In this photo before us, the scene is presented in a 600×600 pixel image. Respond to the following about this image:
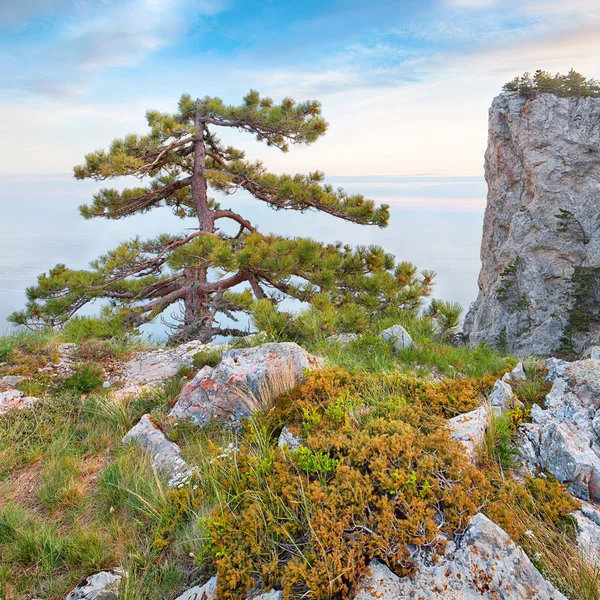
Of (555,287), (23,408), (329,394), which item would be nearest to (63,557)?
(329,394)

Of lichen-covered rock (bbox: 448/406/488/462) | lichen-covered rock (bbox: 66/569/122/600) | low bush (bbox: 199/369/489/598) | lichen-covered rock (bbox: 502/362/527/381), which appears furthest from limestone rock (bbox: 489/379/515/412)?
lichen-covered rock (bbox: 66/569/122/600)

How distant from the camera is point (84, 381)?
629 cm

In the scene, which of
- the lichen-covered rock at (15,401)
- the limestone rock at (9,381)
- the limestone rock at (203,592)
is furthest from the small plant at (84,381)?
the limestone rock at (203,592)

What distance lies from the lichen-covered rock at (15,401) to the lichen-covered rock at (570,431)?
5598 millimetres

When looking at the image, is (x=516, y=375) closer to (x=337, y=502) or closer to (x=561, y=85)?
(x=337, y=502)

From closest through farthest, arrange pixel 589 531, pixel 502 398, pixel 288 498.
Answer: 1. pixel 288 498
2. pixel 589 531
3. pixel 502 398

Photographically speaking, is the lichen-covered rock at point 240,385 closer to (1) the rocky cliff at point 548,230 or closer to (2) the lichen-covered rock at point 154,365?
(2) the lichen-covered rock at point 154,365

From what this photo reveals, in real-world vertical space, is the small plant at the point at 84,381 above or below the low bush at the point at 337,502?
below

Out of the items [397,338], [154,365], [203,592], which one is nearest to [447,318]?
[397,338]

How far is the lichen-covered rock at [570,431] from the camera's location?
134 inches

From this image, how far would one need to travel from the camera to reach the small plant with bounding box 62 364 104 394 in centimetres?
620

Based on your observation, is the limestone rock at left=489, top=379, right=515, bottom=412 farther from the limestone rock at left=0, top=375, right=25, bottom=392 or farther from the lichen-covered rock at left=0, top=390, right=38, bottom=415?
the limestone rock at left=0, top=375, right=25, bottom=392

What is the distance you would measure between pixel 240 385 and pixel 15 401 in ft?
9.94

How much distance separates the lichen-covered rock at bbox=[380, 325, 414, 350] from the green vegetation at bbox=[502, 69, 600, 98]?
191 inches
